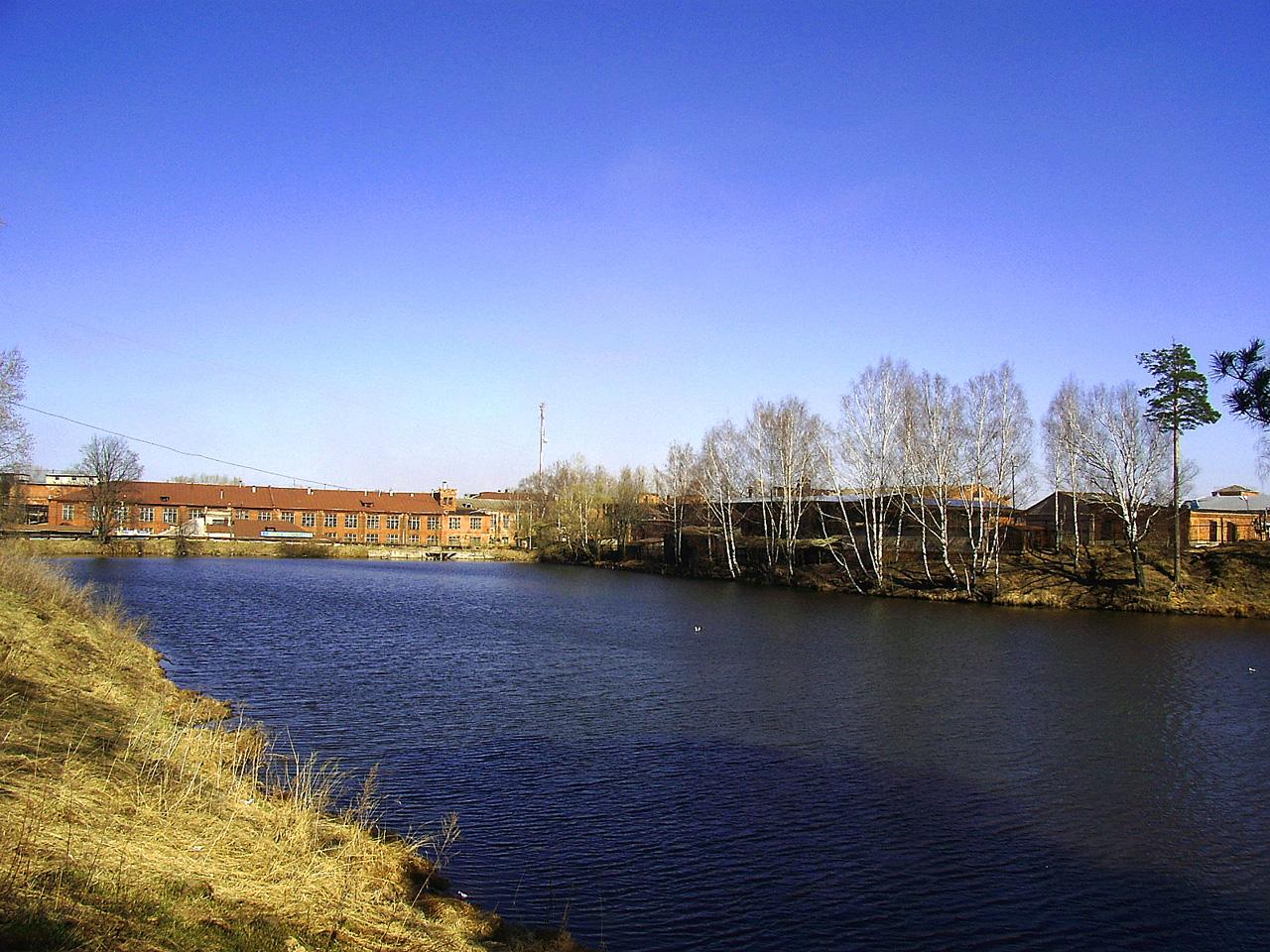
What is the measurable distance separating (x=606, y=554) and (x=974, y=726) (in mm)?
70568

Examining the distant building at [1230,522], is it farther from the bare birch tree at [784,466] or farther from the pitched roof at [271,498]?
the pitched roof at [271,498]

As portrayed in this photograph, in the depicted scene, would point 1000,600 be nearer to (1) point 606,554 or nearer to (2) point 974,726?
(2) point 974,726

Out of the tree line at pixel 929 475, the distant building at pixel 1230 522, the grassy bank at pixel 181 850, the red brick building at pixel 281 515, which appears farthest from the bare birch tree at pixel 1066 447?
the red brick building at pixel 281 515

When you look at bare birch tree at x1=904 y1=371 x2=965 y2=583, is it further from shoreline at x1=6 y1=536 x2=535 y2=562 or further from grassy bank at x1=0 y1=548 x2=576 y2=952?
shoreline at x1=6 y1=536 x2=535 y2=562

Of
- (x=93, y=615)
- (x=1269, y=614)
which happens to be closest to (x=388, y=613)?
(x=93, y=615)

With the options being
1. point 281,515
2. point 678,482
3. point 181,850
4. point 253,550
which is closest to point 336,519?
point 281,515

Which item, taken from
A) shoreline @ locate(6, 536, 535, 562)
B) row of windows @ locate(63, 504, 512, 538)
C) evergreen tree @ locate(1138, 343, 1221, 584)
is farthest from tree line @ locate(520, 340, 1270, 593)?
row of windows @ locate(63, 504, 512, 538)

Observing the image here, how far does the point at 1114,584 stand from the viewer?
44125 millimetres

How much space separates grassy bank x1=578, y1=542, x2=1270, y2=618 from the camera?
41.2 m

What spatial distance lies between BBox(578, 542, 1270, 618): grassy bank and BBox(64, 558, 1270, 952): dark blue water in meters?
8.84

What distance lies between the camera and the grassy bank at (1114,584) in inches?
1623

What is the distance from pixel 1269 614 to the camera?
39500 millimetres

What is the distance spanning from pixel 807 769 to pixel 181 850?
33.3 ft

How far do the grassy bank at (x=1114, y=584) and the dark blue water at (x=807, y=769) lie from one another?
884 centimetres
